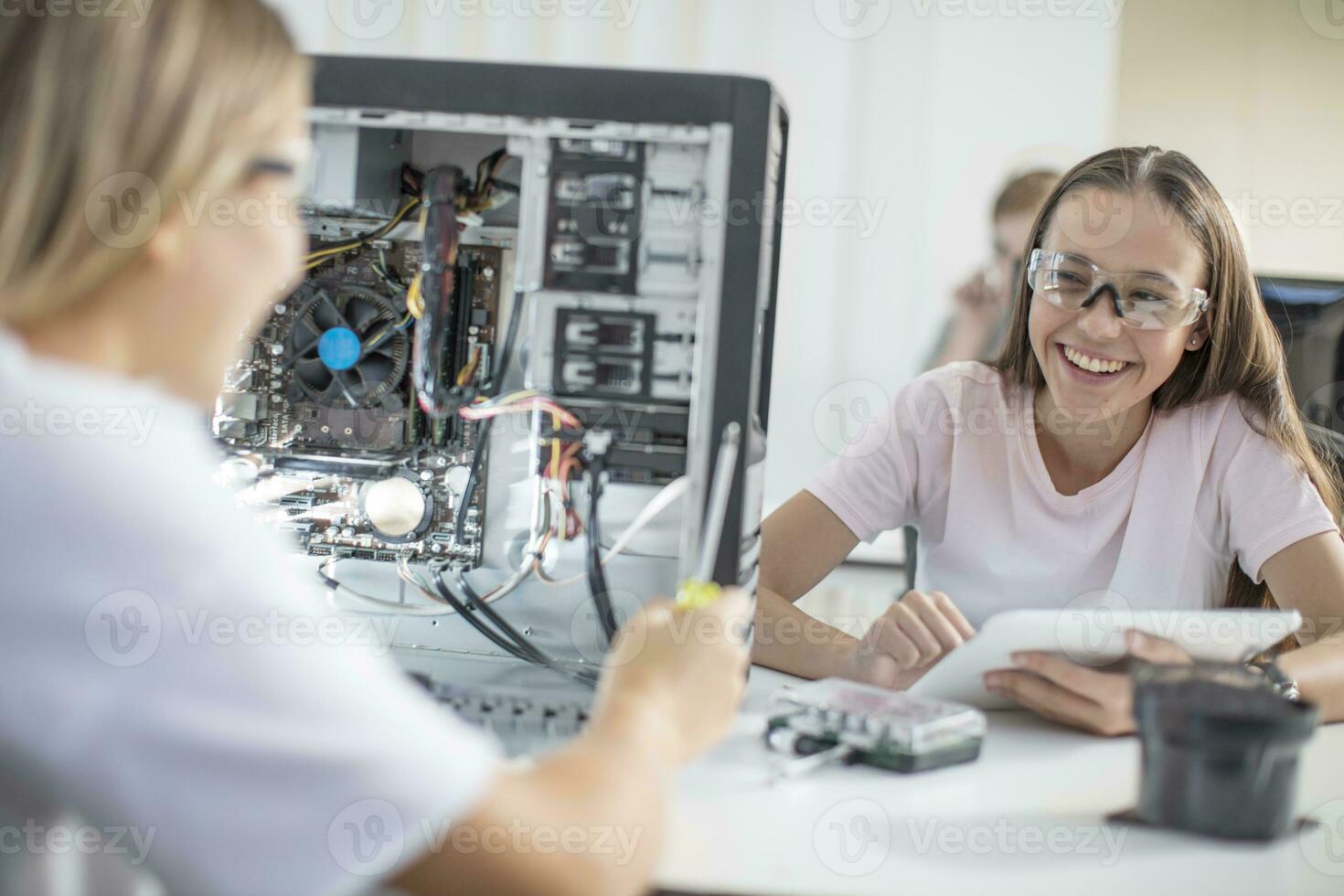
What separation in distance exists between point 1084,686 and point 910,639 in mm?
176

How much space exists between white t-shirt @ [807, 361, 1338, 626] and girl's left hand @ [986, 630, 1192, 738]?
0.41m

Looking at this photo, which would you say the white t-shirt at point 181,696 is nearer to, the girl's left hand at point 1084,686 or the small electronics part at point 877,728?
the small electronics part at point 877,728

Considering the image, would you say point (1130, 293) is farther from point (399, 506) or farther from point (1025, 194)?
point (1025, 194)

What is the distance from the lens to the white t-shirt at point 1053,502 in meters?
1.53

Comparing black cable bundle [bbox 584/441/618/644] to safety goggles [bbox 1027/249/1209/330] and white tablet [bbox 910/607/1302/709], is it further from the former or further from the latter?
safety goggles [bbox 1027/249/1209/330]

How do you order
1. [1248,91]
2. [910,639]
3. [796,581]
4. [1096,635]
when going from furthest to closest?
[1248,91] → [796,581] → [910,639] → [1096,635]

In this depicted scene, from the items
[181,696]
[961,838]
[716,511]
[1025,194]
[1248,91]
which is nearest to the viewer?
[181,696]

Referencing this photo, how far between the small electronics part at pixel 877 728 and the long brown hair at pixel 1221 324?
2.38 ft

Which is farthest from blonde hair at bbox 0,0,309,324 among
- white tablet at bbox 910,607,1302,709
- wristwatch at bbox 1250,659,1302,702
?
wristwatch at bbox 1250,659,1302,702

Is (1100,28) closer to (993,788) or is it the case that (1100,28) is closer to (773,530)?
(773,530)

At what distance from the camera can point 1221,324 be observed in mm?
1525

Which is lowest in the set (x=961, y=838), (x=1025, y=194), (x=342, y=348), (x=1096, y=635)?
(x=961, y=838)

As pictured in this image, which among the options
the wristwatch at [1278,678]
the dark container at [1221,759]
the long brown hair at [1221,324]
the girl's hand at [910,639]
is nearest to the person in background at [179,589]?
the dark container at [1221,759]

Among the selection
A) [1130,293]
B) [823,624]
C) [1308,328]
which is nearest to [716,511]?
[823,624]
